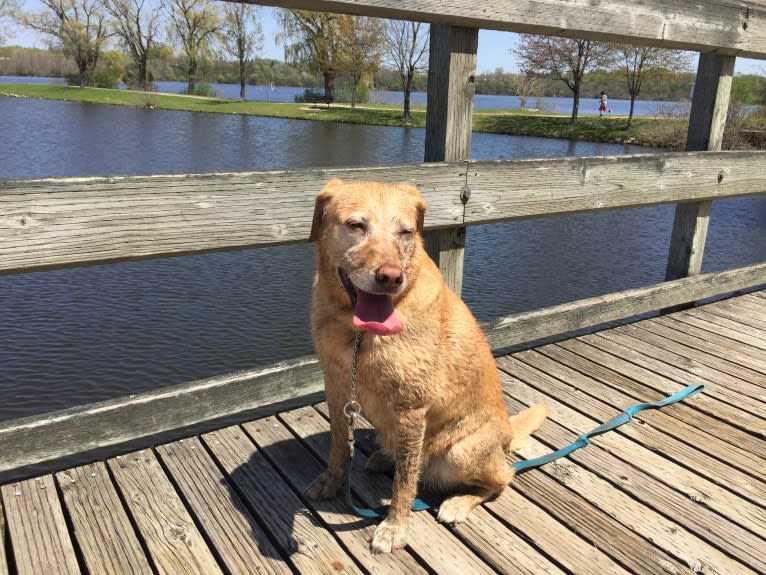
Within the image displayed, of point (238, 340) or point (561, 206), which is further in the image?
point (238, 340)

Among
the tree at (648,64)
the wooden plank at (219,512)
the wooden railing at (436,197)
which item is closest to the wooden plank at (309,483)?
the wooden railing at (436,197)

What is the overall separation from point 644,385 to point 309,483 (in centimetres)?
231

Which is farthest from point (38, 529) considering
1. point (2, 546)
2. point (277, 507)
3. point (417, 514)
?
point (417, 514)

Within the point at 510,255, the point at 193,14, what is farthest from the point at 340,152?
the point at 193,14

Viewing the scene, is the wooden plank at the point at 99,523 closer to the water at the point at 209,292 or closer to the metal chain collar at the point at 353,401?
the metal chain collar at the point at 353,401

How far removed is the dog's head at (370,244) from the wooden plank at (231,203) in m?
0.67

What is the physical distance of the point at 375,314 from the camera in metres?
2.07

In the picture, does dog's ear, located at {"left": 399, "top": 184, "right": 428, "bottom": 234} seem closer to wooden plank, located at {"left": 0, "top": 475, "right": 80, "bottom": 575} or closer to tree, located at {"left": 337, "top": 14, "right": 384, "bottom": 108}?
wooden plank, located at {"left": 0, "top": 475, "right": 80, "bottom": 575}

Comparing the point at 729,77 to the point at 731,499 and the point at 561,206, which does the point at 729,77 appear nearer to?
the point at 561,206

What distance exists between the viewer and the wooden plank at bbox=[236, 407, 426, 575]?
2.33 m

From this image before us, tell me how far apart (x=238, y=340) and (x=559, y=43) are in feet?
133

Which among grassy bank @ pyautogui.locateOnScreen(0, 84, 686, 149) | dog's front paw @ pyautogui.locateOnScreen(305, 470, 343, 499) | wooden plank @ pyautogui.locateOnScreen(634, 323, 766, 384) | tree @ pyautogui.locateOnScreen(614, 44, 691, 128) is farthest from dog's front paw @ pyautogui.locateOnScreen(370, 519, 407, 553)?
tree @ pyautogui.locateOnScreen(614, 44, 691, 128)

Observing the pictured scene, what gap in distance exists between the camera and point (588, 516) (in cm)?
261

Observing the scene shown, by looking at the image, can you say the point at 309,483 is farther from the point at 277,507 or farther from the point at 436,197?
the point at 436,197
